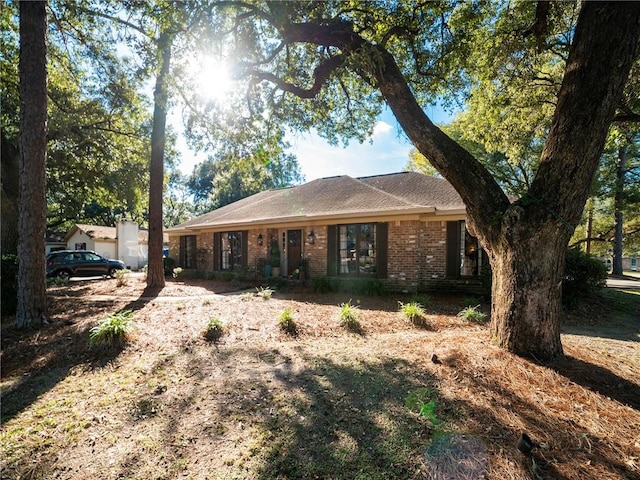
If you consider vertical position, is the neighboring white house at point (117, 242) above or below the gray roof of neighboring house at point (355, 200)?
below

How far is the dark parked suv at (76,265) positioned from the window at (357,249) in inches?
541

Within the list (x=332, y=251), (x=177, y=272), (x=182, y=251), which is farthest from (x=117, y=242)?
(x=332, y=251)

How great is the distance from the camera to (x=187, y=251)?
54.2 feet

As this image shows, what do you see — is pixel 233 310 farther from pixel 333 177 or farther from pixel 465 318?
pixel 333 177

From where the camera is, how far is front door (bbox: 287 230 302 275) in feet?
40.1

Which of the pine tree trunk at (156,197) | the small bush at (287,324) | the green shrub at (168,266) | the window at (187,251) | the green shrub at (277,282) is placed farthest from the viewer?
the window at (187,251)

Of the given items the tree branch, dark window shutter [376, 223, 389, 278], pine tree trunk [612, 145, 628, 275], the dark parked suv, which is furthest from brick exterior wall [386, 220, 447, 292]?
the dark parked suv

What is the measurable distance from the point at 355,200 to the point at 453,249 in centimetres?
384

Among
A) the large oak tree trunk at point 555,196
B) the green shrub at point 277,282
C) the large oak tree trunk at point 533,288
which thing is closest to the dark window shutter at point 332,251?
the green shrub at point 277,282

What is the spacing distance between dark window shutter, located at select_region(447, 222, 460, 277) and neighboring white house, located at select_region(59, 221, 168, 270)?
2456cm

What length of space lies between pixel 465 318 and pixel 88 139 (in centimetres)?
1471

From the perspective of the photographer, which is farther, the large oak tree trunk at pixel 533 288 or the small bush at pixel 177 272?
the small bush at pixel 177 272

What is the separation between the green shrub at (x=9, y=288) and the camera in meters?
6.74

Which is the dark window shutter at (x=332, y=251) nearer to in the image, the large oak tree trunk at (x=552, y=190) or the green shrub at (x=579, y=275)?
the green shrub at (x=579, y=275)
